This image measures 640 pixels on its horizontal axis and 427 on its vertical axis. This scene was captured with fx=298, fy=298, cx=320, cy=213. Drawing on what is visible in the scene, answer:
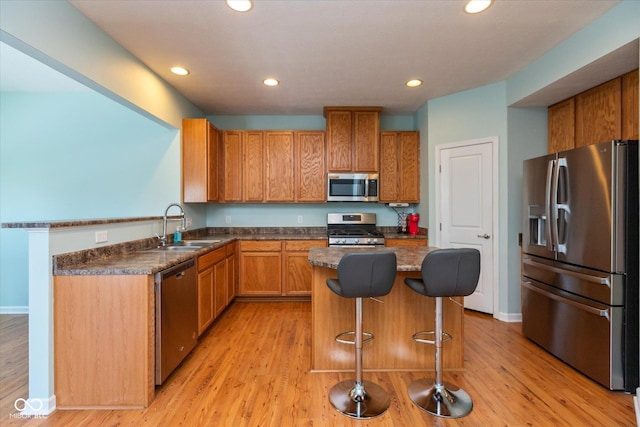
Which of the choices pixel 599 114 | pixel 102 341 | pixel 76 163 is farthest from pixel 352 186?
pixel 76 163

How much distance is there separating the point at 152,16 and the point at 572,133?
12.6 feet

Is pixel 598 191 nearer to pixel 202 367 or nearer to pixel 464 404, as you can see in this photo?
pixel 464 404

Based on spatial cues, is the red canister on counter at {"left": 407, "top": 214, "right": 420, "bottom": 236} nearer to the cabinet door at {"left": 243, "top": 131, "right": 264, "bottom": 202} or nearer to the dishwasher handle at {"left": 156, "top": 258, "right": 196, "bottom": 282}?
the cabinet door at {"left": 243, "top": 131, "right": 264, "bottom": 202}

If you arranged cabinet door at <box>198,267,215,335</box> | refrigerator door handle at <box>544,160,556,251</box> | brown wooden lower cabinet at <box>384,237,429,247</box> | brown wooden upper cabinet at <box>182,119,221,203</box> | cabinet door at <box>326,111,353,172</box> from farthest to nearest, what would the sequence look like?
1. cabinet door at <box>326,111,353,172</box>
2. brown wooden lower cabinet at <box>384,237,429,247</box>
3. brown wooden upper cabinet at <box>182,119,221,203</box>
4. cabinet door at <box>198,267,215,335</box>
5. refrigerator door handle at <box>544,160,556,251</box>

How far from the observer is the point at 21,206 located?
11.8 feet

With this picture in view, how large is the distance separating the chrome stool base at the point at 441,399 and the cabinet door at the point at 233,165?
3218mm

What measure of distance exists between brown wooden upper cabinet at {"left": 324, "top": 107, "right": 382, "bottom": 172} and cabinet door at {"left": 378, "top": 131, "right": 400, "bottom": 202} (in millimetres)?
137

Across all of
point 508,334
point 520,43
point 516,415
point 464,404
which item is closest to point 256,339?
point 464,404

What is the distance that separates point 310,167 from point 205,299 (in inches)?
88.8

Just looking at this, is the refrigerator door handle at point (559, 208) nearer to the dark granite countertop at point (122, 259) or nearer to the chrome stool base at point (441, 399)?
the chrome stool base at point (441, 399)

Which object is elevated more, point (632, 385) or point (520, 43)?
point (520, 43)

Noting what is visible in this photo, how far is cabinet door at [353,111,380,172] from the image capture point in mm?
4191

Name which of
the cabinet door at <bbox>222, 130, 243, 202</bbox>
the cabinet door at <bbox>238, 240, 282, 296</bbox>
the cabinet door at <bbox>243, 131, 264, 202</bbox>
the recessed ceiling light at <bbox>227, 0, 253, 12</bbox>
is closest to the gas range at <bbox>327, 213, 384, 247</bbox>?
the cabinet door at <bbox>238, 240, 282, 296</bbox>

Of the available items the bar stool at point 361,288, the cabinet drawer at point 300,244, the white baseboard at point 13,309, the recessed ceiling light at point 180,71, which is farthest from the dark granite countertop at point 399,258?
the white baseboard at point 13,309
